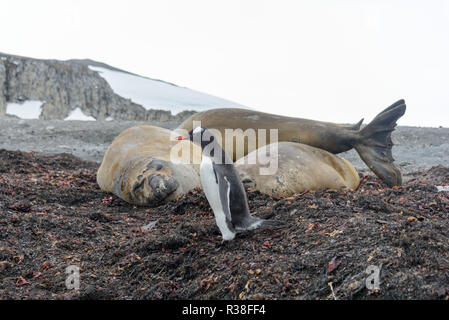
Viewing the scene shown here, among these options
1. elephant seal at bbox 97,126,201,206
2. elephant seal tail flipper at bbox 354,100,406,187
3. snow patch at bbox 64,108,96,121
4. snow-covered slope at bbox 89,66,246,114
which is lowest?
snow patch at bbox 64,108,96,121

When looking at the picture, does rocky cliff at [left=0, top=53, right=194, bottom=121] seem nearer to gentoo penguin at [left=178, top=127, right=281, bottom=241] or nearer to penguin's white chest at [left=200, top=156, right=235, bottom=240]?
gentoo penguin at [left=178, top=127, right=281, bottom=241]

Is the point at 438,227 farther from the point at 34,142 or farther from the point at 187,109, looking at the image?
the point at 187,109

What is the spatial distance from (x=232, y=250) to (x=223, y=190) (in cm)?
A: 45

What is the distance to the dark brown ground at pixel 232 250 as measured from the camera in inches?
89.0

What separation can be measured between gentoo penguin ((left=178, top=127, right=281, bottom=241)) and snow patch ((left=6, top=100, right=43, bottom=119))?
84.3 ft

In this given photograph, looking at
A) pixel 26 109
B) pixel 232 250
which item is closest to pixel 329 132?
pixel 232 250

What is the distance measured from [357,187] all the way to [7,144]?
25.6 ft

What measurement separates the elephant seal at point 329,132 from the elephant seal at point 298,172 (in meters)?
0.40

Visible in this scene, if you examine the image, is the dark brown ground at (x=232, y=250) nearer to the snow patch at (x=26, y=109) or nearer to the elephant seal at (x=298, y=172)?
the elephant seal at (x=298, y=172)

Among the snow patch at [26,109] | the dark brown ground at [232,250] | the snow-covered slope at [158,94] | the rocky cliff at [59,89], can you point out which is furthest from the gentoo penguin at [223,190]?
the snow patch at [26,109]

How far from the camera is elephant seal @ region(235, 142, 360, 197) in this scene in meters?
4.94

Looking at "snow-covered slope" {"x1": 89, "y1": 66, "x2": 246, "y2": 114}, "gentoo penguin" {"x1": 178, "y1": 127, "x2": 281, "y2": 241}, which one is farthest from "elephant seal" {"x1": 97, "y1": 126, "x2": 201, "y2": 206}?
"snow-covered slope" {"x1": 89, "y1": 66, "x2": 246, "y2": 114}

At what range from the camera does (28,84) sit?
91.5ft
